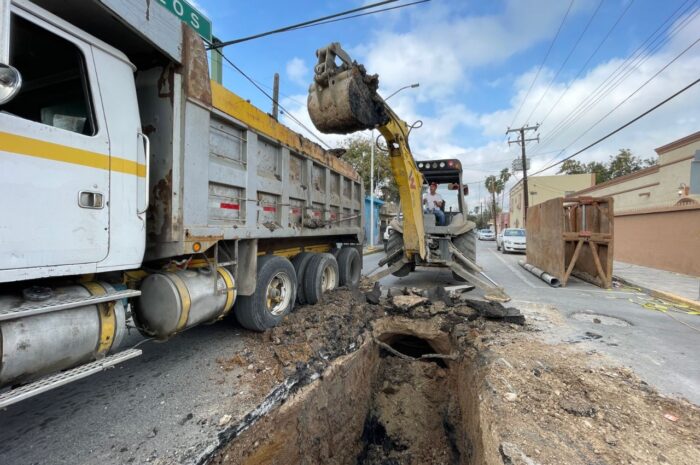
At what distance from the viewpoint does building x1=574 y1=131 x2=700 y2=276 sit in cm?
1013

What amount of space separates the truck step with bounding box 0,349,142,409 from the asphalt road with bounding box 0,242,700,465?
538 millimetres

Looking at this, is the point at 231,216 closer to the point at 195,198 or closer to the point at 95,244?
the point at 195,198

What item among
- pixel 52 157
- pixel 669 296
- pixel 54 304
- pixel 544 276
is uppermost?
pixel 52 157

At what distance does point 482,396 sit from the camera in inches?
128

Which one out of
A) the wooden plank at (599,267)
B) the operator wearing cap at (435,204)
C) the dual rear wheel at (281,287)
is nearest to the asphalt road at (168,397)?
the dual rear wheel at (281,287)

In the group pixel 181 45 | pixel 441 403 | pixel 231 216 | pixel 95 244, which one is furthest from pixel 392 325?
pixel 181 45

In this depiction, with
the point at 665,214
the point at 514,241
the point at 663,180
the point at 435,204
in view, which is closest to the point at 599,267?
the point at 435,204

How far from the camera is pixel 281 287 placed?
4637 mm

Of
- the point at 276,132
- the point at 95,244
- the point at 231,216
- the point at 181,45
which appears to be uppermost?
the point at 181,45

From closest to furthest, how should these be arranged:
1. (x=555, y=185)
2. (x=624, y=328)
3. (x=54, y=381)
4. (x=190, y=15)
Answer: (x=54, y=381) < (x=624, y=328) < (x=190, y=15) < (x=555, y=185)

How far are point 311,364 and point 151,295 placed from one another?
5.49 feet

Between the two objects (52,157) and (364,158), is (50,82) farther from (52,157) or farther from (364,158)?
(364,158)

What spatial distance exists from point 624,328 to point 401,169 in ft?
13.7

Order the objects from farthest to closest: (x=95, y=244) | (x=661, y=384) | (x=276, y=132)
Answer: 1. (x=276, y=132)
2. (x=661, y=384)
3. (x=95, y=244)
